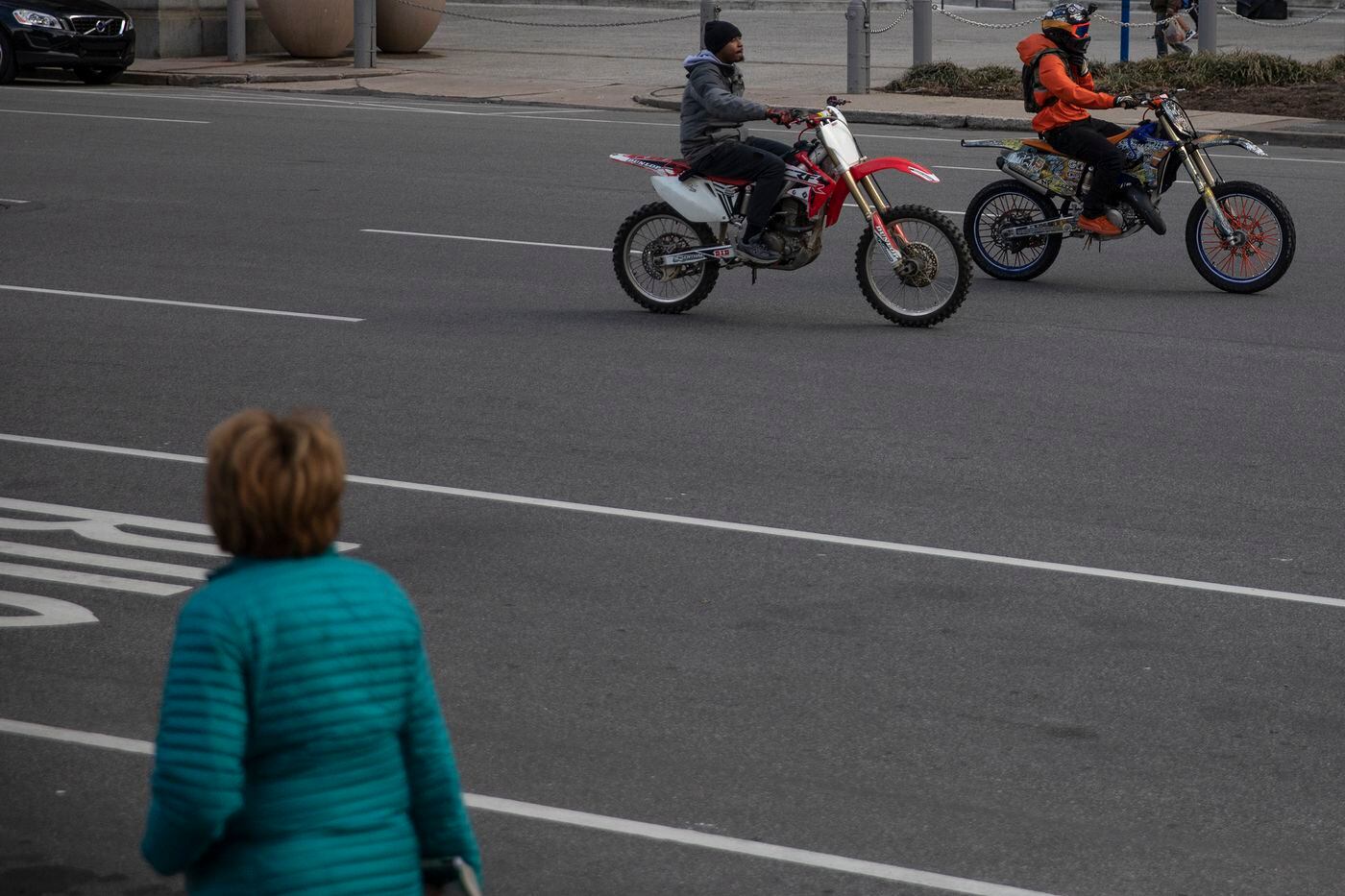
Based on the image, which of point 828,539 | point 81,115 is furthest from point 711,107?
point 81,115

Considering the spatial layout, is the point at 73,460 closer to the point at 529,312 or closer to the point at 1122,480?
the point at 529,312

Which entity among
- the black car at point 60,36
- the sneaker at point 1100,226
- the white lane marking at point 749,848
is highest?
the black car at point 60,36

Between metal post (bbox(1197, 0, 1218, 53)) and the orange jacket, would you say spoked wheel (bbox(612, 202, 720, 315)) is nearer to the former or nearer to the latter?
A: the orange jacket

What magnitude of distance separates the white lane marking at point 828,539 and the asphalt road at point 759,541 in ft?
0.10

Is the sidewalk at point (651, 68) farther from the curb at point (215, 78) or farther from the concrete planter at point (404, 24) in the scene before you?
the concrete planter at point (404, 24)

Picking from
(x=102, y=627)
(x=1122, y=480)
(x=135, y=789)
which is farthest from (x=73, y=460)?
(x=1122, y=480)

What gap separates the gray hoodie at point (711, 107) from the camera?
11.5 meters

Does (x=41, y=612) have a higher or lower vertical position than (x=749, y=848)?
higher

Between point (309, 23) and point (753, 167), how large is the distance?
21.7m

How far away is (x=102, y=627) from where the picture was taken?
21.5 feet

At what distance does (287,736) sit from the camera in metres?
2.88

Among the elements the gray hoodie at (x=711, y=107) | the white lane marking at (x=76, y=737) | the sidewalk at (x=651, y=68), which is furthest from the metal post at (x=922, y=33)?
the white lane marking at (x=76, y=737)

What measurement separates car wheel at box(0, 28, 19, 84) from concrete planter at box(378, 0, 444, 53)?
733 centimetres

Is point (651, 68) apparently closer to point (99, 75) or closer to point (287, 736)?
point (99, 75)
